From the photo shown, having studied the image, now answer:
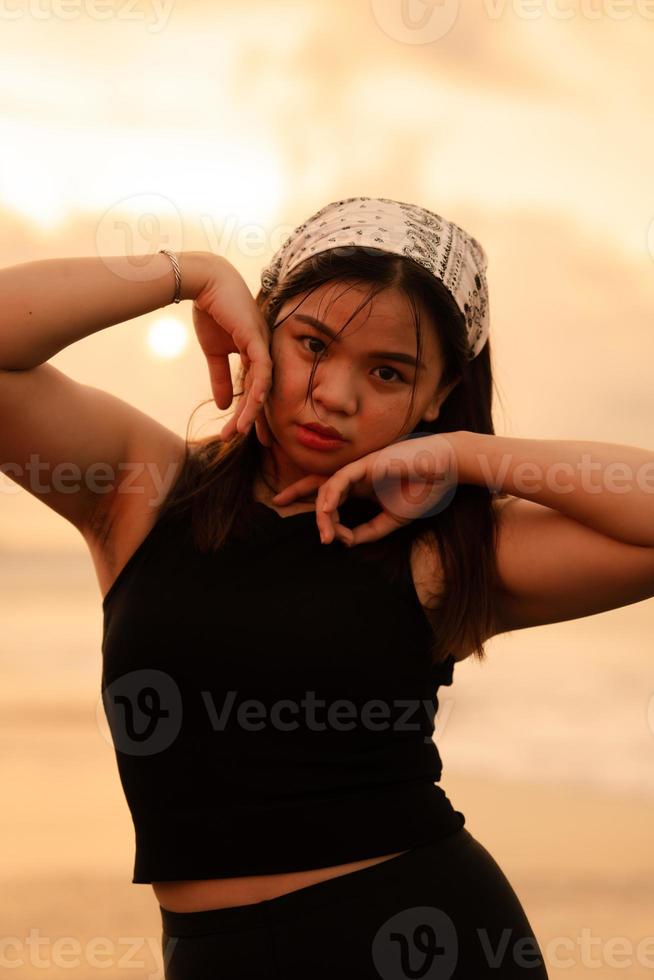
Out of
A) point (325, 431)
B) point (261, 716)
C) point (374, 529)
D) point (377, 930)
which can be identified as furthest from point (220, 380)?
point (377, 930)

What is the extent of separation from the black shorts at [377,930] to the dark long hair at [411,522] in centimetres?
27

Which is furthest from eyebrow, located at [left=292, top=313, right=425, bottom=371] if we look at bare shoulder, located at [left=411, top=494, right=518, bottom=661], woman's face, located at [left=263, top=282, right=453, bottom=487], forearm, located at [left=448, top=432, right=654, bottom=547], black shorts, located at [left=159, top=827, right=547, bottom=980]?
black shorts, located at [left=159, top=827, right=547, bottom=980]

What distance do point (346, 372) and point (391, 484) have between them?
164 millimetres

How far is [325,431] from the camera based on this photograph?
1435 millimetres

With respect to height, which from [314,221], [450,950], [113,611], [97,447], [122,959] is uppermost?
[314,221]

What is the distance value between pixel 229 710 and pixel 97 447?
0.35m

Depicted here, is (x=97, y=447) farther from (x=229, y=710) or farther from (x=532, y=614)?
(x=532, y=614)

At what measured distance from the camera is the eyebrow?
1.41m

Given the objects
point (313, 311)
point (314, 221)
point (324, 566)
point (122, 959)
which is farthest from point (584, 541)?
point (122, 959)

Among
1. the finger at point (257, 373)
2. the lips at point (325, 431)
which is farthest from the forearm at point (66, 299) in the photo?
the lips at point (325, 431)

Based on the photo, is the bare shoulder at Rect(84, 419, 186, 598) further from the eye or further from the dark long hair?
the eye

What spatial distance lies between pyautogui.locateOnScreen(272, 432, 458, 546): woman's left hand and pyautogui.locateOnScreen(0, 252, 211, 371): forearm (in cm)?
31

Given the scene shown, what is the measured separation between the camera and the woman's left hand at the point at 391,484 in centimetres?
143

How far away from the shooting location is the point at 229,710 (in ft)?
4.42
